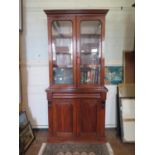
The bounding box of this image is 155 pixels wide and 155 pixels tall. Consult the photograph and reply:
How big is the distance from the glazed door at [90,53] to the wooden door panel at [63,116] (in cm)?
39

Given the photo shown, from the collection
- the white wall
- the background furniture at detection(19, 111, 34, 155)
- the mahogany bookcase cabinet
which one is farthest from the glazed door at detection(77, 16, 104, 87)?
the background furniture at detection(19, 111, 34, 155)

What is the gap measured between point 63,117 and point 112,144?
34.9 inches

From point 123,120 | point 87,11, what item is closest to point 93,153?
point 123,120

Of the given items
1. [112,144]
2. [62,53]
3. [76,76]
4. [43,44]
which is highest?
[43,44]

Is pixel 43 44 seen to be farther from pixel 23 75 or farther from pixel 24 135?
pixel 24 135

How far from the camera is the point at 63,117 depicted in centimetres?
311

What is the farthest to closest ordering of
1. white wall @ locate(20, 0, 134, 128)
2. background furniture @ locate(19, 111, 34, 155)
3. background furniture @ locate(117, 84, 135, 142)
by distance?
white wall @ locate(20, 0, 134, 128), background furniture @ locate(117, 84, 135, 142), background furniture @ locate(19, 111, 34, 155)

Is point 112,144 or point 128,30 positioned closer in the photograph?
point 112,144

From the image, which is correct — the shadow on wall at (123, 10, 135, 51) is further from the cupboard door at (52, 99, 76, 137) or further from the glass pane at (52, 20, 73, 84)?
the cupboard door at (52, 99, 76, 137)

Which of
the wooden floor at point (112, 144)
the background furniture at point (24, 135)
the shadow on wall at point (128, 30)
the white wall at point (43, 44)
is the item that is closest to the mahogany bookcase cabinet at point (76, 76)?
the wooden floor at point (112, 144)

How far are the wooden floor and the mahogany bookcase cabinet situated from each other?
0.71ft

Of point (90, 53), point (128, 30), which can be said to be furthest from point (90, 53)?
point (128, 30)

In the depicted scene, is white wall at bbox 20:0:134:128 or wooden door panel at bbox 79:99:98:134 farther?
white wall at bbox 20:0:134:128

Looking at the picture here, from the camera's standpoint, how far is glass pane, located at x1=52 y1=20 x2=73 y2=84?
10.2ft
